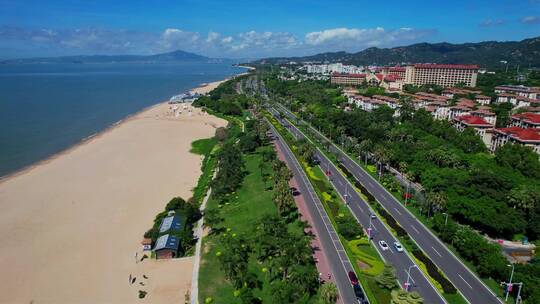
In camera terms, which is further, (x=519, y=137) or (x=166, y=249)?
(x=519, y=137)

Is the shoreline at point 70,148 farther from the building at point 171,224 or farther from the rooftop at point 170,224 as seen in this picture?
the rooftop at point 170,224

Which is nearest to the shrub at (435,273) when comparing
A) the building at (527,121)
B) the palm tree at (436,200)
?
the palm tree at (436,200)

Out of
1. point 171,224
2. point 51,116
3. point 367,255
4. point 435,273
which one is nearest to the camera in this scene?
point 435,273

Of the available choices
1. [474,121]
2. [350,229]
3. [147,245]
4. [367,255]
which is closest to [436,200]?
[350,229]

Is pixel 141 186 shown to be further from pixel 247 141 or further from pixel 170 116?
pixel 170 116

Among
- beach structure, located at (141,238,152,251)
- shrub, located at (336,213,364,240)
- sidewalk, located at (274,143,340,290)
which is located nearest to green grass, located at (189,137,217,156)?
sidewalk, located at (274,143,340,290)

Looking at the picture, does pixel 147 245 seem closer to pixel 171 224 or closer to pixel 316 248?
pixel 171 224

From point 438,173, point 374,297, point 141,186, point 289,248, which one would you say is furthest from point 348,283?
point 141,186
